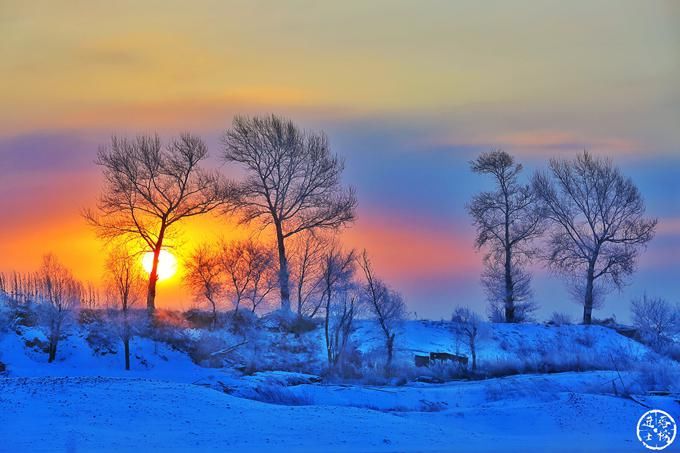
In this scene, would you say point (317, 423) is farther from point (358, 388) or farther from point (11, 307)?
point (11, 307)

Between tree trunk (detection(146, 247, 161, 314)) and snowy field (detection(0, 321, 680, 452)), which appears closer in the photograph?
snowy field (detection(0, 321, 680, 452))

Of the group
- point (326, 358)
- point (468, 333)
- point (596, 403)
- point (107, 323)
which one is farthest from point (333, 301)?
point (596, 403)

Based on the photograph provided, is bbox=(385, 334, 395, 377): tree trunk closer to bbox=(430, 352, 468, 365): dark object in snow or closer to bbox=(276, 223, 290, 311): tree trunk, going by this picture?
bbox=(430, 352, 468, 365): dark object in snow

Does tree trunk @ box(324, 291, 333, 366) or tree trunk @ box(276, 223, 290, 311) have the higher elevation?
tree trunk @ box(276, 223, 290, 311)

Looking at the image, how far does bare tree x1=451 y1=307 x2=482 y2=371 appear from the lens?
45562 mm

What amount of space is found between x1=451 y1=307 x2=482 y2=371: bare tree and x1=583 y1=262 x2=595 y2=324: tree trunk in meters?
8.60

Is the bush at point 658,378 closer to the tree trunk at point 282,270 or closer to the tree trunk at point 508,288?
the tree trunk at point 508,288

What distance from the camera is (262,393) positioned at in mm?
33156

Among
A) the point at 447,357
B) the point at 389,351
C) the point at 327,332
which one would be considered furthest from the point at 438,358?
the point at 327,332

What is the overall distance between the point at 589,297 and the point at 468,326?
32.2 ft

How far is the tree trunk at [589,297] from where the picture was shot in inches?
2078

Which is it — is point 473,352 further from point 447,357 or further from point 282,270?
point 282,270

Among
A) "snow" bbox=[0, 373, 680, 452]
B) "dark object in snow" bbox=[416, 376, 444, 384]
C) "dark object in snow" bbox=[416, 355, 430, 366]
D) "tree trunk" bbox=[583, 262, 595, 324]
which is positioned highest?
"tree trunk" bbox=[583, 262, 595, 324]

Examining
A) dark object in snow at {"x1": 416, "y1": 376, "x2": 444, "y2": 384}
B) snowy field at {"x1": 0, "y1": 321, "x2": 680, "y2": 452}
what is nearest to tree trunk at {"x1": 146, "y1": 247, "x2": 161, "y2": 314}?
snowy field at {"x1": 0, "y1": 321, "x2": 680, "y2": 452}
